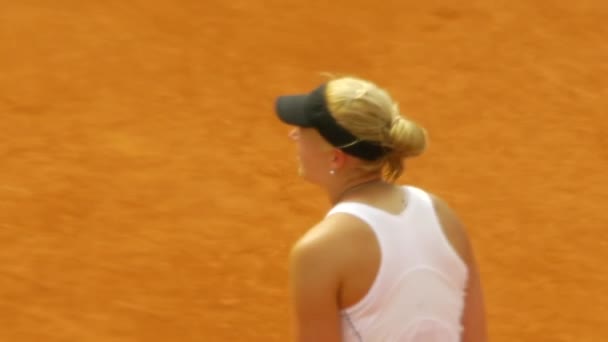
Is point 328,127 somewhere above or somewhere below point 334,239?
above

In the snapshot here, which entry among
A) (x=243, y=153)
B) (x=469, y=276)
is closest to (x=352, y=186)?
(x=469, y=276)

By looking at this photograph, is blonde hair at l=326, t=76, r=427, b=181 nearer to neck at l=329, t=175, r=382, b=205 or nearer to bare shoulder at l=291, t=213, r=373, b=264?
neck at l=329, t=175, r=382, b=205

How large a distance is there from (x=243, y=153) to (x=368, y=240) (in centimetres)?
299

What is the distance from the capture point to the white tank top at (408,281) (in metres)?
2.09

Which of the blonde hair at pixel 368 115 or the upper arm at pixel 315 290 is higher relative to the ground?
the blonde hair at pixel 368 115

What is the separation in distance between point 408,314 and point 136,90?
139 inches

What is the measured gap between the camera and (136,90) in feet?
17.8

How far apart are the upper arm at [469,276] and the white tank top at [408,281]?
0.03m

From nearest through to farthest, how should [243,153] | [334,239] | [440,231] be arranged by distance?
[334,239], [440,231], [243,153]

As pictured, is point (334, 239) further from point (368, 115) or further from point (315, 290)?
point (368, 115)

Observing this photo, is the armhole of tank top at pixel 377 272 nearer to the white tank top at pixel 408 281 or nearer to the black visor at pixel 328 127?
the white tank top at pixel 408 281

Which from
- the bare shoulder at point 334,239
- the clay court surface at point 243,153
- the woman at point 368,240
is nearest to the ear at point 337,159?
the woman at point 368,240

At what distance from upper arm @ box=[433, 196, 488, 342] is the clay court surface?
5.63 ft

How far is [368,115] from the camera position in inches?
83.7
